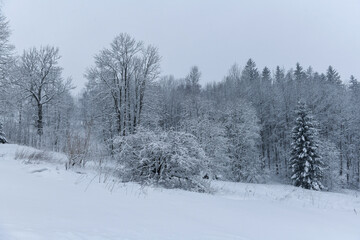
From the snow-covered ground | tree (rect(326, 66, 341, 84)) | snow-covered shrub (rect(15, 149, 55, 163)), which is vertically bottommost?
the snow-covered ground

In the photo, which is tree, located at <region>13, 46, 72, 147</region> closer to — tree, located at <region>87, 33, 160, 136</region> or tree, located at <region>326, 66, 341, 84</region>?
tree, located at <region>87, 33, 160, 136</region>

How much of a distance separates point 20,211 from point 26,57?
1044 inches

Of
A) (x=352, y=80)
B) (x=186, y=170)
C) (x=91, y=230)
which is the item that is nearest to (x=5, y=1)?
(x=186, y=170)

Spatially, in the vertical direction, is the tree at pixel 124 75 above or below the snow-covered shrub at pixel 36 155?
above

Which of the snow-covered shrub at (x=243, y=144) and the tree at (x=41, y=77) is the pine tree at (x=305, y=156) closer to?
the snow-covered shrub at (x=243, y=144)

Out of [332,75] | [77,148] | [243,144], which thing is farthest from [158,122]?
[332,75]

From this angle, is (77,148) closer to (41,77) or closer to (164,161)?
(164,161)

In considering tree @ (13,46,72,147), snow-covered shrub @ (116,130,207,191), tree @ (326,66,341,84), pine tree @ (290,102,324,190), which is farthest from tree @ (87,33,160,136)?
tree @ (326,66,341,84)

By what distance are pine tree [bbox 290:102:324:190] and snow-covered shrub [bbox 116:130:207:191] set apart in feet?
55.4

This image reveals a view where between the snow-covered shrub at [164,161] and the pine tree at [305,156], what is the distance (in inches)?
665

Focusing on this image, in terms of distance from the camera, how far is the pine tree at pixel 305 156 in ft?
77.9

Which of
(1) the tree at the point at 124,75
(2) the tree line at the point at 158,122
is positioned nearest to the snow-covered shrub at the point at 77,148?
(2) the tree line at the point at 158,122

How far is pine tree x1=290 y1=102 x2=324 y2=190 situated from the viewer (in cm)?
2375

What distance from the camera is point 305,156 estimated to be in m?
24.3
